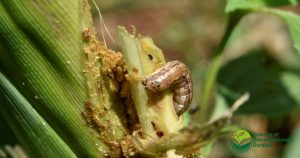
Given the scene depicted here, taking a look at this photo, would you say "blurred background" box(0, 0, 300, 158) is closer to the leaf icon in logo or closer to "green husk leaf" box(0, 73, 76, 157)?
the leaf icon in logo

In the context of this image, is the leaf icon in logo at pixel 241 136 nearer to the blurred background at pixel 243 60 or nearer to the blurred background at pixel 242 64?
the blurred background at pixel 242 64

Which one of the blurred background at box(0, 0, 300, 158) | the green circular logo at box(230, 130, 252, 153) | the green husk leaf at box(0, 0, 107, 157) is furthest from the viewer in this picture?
the blurred background at box(0, 0, 300, 158)

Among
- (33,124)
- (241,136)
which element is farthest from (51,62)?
(241,136)

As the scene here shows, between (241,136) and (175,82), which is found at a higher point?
(175,82)

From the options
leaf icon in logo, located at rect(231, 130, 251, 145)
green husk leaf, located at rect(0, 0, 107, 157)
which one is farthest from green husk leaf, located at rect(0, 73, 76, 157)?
leaf icon in logo, located at rect(231, 130, 251, 145)

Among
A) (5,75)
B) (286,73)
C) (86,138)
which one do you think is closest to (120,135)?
(86,138)

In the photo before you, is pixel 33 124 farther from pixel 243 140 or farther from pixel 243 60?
pixel 243 60

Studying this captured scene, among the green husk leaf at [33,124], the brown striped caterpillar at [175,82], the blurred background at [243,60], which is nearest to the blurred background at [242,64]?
the blurred background at [243,60]
